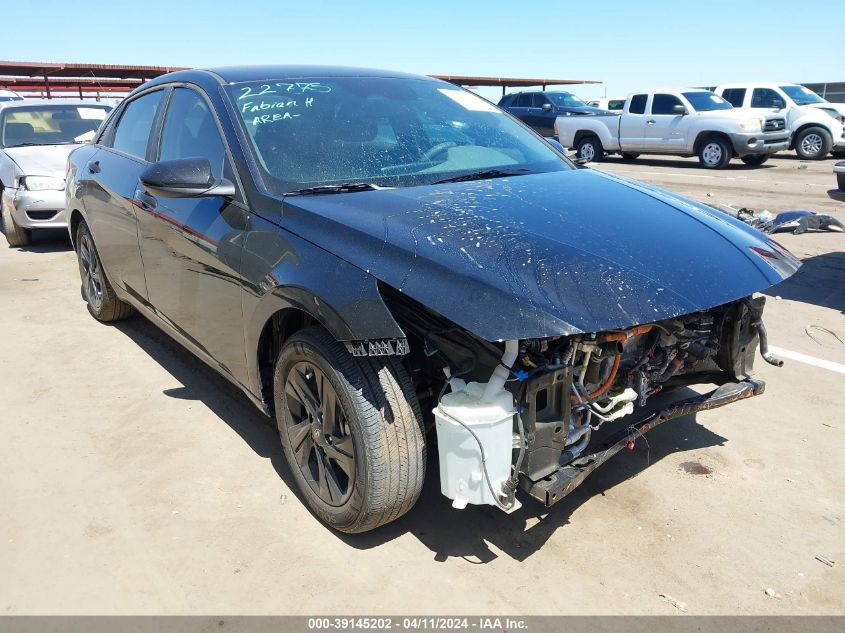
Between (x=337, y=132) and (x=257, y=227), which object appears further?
(x=337, y=132)

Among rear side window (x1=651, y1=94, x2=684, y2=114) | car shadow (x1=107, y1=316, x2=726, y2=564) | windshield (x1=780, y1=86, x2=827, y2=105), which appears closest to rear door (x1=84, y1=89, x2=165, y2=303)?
car shadow (x1=107, y1=316, x2=726, y2=564)

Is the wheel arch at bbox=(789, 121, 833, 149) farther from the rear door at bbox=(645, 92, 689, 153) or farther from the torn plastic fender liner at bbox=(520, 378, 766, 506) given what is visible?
the torn plastic fender liner at bbox=(520, 378, 766, 506)

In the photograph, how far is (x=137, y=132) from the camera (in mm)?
4301

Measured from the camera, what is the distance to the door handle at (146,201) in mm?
3678

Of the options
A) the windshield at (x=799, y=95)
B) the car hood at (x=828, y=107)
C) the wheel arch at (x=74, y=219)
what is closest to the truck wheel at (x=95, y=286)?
the wheel arch at (x=74, y=219)

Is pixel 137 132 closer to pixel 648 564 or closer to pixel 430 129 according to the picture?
pixel 430 129

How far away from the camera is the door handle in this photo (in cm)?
368

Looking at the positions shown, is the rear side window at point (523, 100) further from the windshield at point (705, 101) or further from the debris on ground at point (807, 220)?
the debris on ground at point (807, 220)

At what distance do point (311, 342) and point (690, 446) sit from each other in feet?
6.57

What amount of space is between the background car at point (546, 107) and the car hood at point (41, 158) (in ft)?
41.4

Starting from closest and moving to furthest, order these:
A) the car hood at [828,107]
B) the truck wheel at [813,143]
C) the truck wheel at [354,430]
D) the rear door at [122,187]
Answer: the truck wheel at [354,430] → the rear door at [122,187] → the truck wheel at [813,143] → the car hood at [828,107]

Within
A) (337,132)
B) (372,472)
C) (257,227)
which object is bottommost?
(372,472)
